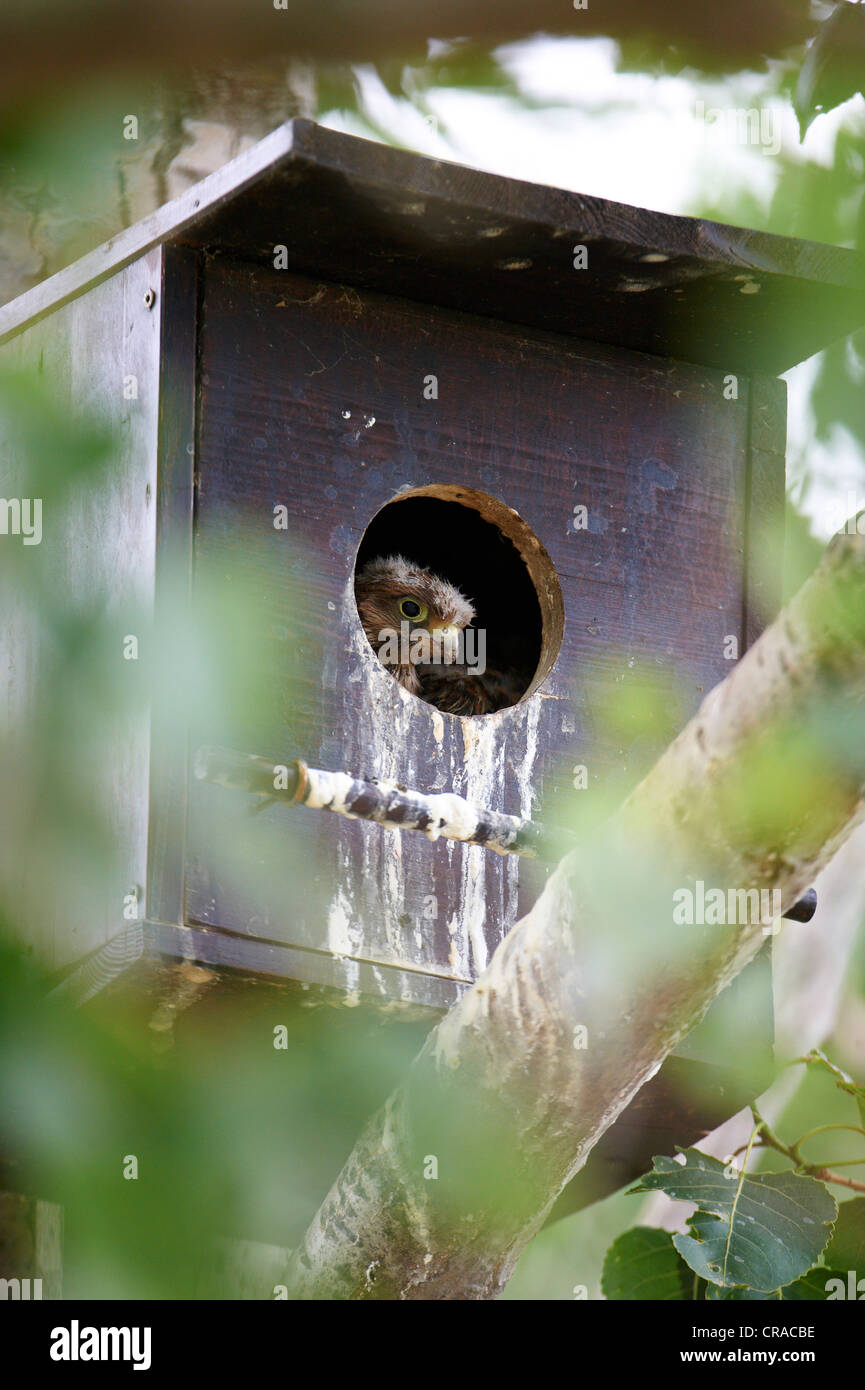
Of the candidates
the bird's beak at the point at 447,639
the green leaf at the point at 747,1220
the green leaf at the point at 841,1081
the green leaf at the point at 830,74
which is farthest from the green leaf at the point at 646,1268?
the green leaf at the point at 830,74

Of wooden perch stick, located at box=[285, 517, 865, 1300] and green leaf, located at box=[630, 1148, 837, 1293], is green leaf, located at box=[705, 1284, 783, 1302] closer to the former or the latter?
green leaf, located at box=[630, 1148, 837, 1293]

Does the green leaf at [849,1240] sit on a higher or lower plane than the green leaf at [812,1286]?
higher

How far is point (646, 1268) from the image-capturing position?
10.3 feet

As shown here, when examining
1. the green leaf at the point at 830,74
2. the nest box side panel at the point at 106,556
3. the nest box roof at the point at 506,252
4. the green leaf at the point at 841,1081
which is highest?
the green leaf at the point at 830,74

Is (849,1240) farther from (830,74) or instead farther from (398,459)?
(830,74)

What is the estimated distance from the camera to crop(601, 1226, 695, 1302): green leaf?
10.2 ft

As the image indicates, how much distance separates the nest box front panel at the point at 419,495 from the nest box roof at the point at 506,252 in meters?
0.06

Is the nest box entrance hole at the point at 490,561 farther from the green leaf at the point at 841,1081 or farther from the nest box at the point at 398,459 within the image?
the green leaf at the point at 841,1081

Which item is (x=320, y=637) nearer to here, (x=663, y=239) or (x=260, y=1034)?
(x=260, y=1034)

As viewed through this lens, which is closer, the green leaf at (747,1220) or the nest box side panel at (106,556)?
the green leaf at (747,1220)

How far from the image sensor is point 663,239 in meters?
2.94

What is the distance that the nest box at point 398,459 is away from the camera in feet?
8.77

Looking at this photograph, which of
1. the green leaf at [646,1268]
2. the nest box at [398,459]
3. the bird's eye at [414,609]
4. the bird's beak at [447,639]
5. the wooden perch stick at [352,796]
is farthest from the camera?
the bird's eye at [414,609]

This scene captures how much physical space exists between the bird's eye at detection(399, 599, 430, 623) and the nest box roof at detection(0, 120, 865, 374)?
1073mm
